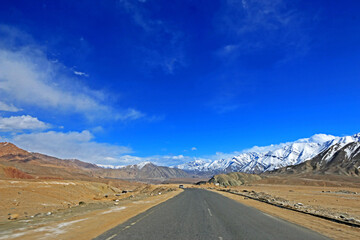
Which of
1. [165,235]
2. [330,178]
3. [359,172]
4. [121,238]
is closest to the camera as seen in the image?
[121,238]

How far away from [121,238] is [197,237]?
9.85 feet

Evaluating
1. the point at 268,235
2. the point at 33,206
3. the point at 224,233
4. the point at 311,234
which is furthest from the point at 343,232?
the point at 33,206

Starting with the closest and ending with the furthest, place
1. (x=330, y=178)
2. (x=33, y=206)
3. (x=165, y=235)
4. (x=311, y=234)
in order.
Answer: (x=165, y=235)
(x=311, y=234)
(x=33, y=206)
(x=330, y=178)

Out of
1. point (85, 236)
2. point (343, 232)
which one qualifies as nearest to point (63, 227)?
point (85, 236)

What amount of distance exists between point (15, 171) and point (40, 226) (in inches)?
4553

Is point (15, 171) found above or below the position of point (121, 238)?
above

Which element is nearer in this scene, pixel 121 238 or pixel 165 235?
pixel 121 238

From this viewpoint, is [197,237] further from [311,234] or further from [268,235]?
[311,234]

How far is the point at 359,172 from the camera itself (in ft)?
547

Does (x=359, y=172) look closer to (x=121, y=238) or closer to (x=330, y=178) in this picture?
(x=330, y=178)

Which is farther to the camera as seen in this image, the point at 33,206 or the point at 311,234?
the point at 33,206

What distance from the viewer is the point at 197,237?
969 cm

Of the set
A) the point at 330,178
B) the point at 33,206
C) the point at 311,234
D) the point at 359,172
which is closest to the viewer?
the point at 311,234

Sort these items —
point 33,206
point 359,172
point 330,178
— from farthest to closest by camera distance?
point 359,172 → point 330,178 → point 33,206
